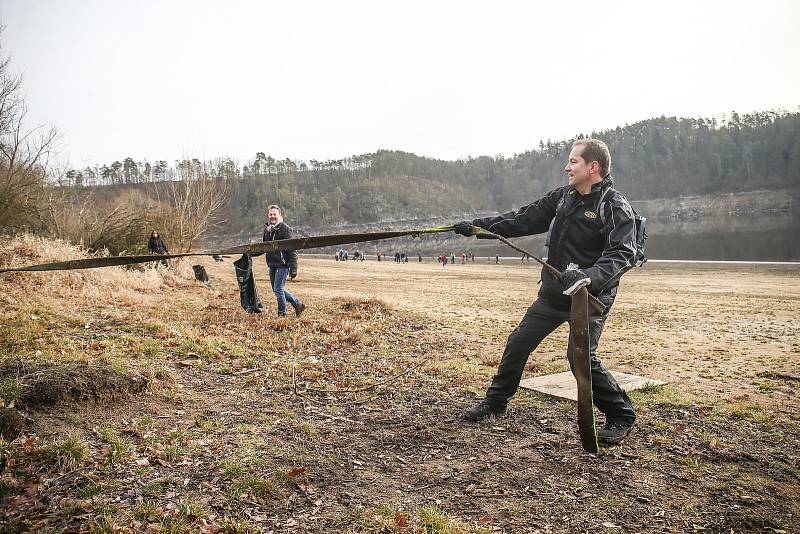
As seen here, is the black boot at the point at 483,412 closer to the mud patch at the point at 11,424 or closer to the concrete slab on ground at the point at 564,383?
the concrete slab on ground at the point at 564,383

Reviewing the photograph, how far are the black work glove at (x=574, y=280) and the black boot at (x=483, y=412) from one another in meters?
1.70

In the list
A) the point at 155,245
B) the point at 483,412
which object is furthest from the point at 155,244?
the point at 483,412

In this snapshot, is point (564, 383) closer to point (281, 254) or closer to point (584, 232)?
point (584, 232)

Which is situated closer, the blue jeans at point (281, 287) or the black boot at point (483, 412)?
the black boot at point (483, 412)

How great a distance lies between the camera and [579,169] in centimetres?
491

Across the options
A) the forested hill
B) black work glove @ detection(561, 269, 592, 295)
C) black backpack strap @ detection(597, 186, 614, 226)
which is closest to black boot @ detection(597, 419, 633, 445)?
black work glove @ detection(561, 269, 592, 295)

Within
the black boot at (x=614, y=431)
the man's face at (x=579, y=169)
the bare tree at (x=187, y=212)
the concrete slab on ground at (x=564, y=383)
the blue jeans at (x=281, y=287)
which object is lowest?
the concrete slab on ground at (x=564, y=383)

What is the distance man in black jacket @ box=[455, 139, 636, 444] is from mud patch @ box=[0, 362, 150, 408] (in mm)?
3662

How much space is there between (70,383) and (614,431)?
16.4ft

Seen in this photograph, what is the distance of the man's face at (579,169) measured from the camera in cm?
490

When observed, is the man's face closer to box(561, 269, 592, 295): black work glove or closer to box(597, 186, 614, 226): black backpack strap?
box(597, 186, 614, 226): black backpack strap

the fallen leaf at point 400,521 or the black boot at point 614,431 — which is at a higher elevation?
the fallen leaf at point 400,521

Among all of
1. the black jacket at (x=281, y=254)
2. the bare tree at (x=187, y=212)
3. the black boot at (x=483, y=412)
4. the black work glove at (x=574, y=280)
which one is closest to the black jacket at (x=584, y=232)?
the black work glove at (x=574, y=280)

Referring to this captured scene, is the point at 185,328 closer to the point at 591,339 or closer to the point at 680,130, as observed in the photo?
the point at 591,339
